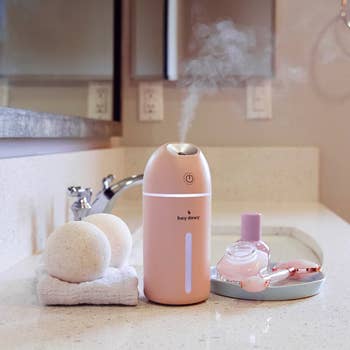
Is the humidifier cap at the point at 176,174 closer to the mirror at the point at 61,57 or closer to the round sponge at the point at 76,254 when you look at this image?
the round sponge at the point at 76,254

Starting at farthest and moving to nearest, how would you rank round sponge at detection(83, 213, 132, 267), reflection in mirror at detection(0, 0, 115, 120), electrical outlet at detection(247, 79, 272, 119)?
electrical outlet at detection(247, 79, 272, 119), reflection in mirror at detection(0, 0, 115, 120), round sponge at detection(83, 213, 132, 267)

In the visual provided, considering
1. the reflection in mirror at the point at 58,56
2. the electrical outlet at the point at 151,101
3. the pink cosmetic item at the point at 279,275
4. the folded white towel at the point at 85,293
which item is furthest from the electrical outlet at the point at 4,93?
the electrical outlet at the point at 151,101

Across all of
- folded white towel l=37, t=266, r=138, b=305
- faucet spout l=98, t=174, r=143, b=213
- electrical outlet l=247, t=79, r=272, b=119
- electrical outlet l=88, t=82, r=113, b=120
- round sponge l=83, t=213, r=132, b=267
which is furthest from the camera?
electrical outlet l=247, t=79, r=272, b=119

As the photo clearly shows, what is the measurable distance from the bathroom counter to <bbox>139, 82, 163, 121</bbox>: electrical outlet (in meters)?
0.99

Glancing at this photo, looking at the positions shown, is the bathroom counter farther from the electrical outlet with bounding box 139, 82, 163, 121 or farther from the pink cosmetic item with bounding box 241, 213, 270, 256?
the electrical outlet with bounding box 139, 82, 163, 121

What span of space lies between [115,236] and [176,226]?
144 millimetres

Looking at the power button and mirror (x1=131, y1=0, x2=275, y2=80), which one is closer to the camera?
the power button

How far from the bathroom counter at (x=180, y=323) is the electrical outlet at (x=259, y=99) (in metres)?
0.96

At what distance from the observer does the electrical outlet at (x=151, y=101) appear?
65.8 inches

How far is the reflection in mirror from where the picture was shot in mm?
830

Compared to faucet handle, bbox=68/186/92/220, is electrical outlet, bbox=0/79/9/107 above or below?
above

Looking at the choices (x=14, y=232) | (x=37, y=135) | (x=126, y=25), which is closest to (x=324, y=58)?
(x=126, y=25)

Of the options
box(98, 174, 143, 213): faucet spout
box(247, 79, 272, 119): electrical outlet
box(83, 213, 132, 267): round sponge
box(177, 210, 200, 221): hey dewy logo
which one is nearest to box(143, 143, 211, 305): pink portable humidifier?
box(177, 210, 200, 221): hey dewy logo

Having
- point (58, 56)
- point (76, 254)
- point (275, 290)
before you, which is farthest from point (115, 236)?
point (58, 56)
